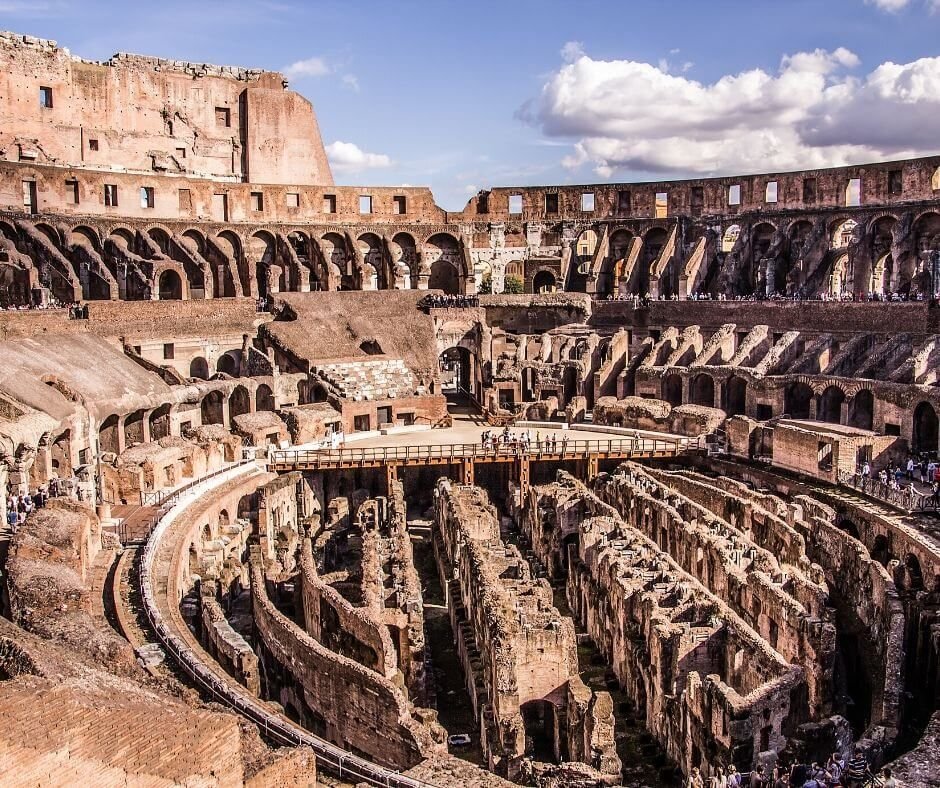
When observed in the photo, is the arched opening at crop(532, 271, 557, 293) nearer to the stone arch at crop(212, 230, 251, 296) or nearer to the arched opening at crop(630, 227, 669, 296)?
the arched opening at crop(630, 227, 669, 296)

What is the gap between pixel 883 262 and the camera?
50.1m

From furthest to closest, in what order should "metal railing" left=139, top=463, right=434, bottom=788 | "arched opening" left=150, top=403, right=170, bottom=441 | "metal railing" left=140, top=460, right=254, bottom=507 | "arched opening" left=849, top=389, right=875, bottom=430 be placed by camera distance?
"arched opening" left=150, top=403, right=170, bottom=441 < "arched opening" left=849, top=389, right=875, bottom=430 < "metal railing" left=140, top=460, right=254, bottom=507 < "metal railing" left=139, top=463, right=434, bottom=788

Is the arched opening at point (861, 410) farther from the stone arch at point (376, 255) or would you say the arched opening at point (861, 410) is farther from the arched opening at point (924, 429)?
the stone arch at point (376, 255)

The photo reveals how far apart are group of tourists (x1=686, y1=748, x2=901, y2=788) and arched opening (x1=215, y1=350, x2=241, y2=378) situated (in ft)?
113

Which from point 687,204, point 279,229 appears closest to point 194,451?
point 279,229

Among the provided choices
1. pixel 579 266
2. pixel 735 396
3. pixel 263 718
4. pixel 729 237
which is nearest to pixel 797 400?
pixel 735 396

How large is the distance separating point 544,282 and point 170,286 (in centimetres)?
2102

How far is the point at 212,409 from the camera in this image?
40375mm

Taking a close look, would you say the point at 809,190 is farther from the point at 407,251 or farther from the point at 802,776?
the point at 802,776

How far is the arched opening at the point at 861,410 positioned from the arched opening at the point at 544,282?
23454mm

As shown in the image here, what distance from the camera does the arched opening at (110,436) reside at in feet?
114

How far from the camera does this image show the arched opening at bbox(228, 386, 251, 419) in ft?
135

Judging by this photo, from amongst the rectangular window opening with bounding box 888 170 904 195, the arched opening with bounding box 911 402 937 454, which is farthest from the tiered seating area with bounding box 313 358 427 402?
the rectangular window opening with bounding box 888 170 904 195

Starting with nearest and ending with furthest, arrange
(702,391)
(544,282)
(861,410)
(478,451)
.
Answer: (861,410) < (478,451) < (702,391) < (544,282)
